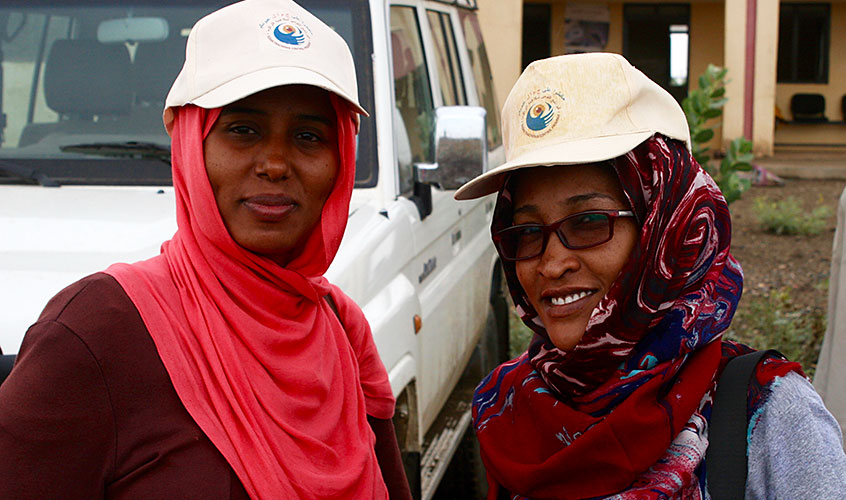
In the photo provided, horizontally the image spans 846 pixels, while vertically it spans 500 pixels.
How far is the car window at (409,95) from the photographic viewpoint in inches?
143

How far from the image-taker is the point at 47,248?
7.89 feet

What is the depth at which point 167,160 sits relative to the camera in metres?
3.15

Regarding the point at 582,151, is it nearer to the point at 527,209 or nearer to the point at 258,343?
the point at 527,209

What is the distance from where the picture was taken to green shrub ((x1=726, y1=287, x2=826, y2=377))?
5.90 meters

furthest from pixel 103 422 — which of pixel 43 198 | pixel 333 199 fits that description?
pixel 43 198

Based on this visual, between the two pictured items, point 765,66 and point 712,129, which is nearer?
point 712,129

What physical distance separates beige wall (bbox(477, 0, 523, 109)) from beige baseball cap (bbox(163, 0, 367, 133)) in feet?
39.6

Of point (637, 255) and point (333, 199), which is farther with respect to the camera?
point (333, 199)

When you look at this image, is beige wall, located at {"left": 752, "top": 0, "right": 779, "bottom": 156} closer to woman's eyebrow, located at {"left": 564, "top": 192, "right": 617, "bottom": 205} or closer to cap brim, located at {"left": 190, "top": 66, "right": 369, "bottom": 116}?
woman's eyebrow, located at {"left": 564, "top": 192, "right": 617, "bottom": 205}

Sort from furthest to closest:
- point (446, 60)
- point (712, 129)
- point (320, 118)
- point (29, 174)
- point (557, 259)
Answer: point (712, 129), point (446, 60), point (29, 174), point (320, 118), point (557, 259)

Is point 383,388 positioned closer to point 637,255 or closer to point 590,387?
point 590,387

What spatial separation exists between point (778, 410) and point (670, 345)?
21cm

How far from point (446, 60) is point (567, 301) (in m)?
3.33

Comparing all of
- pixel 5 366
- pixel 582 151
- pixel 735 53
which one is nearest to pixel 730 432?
pixel 582 151
